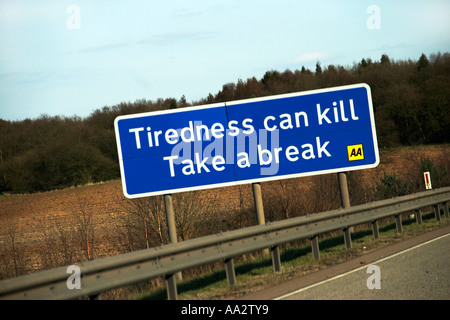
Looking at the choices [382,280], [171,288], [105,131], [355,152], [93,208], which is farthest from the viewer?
[105,131]

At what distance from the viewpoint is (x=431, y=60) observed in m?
69.3

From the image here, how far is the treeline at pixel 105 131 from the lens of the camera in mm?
Answer: 52781

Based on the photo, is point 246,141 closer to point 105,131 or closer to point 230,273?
point 230,273

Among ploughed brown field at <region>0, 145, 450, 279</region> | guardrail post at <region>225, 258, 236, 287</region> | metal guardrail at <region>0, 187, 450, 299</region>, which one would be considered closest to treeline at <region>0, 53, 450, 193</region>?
ploughed brown field at <region>0, 145, 450, 279</region>

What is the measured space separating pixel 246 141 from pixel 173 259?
211 inches

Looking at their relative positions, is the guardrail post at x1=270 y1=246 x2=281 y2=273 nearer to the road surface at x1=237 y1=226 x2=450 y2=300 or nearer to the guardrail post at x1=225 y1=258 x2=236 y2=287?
the road surface at x1=237 y1=226 x2=450 y2=300

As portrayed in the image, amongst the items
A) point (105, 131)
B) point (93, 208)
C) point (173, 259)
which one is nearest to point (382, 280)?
point (173, 259)

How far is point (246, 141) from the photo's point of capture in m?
13.2

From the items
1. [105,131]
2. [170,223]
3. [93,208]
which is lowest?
[93,208]

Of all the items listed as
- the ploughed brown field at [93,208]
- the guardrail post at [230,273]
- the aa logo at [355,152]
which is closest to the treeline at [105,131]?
the ploughed brown field at [93,208]

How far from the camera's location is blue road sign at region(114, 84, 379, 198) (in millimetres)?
12367
